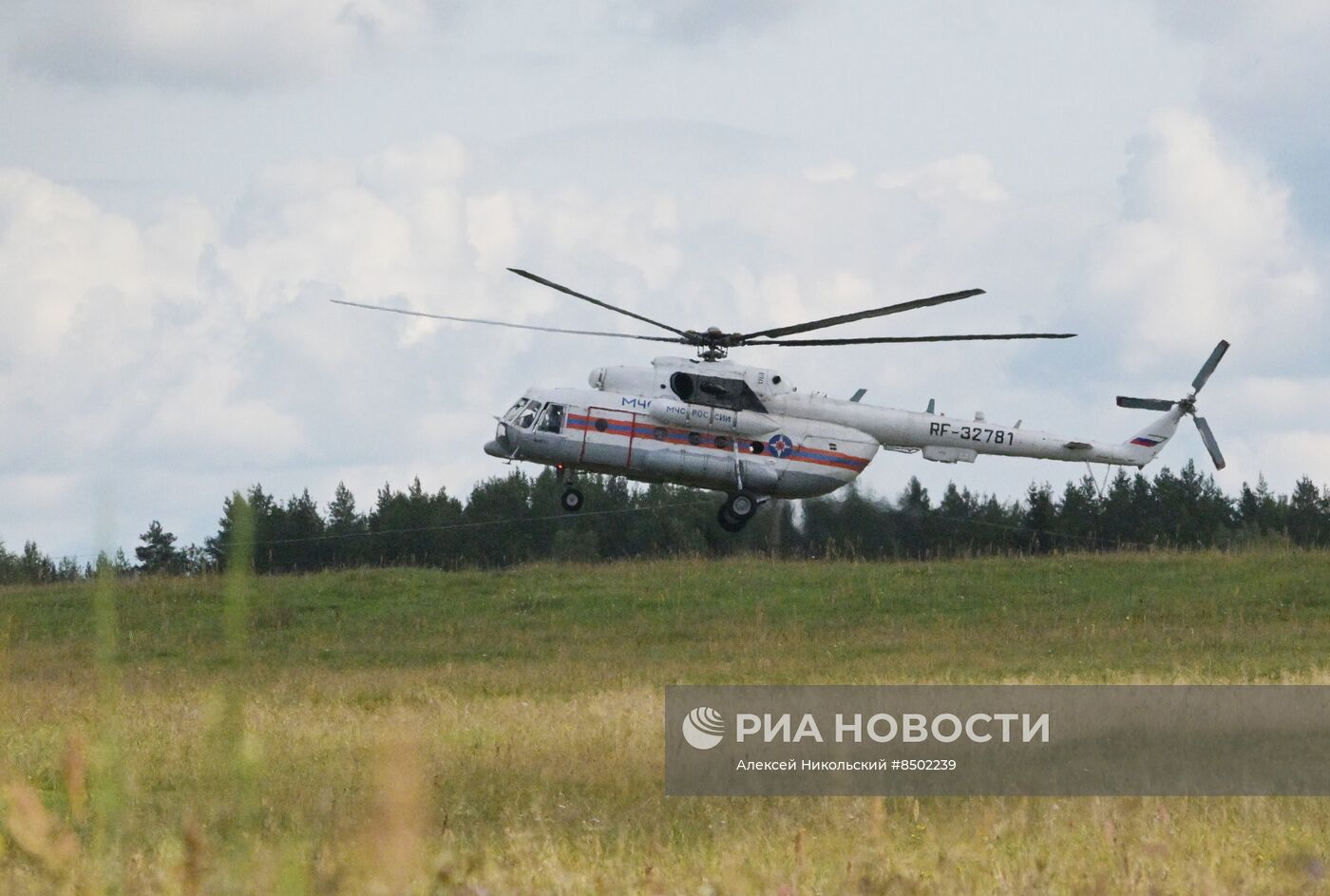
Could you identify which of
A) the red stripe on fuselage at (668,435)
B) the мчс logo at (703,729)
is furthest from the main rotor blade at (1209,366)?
the мчс logo at (703,729)

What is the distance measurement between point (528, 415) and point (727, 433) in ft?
10.6

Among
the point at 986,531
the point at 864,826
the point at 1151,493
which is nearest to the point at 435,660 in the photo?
the point at 864,826

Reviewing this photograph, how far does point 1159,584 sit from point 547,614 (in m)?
13.5

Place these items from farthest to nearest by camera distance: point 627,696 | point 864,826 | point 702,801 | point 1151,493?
1. point 1151,493
2. point 627,696
3. point 702,801
4. point 864,826

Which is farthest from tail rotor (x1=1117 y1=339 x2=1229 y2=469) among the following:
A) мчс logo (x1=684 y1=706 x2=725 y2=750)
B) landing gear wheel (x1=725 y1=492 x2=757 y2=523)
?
мчс logo (x1=684 y1=706 x2=725 y2=750)

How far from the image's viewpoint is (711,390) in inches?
1022

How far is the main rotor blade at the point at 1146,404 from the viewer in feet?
93.6

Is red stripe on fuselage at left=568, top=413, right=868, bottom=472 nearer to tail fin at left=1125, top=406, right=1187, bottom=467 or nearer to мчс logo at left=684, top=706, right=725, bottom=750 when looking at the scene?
tail fin at left=1125, top=406, right=1187, bottom=467

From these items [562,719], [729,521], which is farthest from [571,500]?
[562,719]

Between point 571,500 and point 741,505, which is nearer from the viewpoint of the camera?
point 571,500

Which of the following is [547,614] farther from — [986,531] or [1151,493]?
[1151,493]

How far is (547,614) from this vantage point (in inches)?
1369

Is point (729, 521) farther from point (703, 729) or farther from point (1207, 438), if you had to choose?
point (703, 729)

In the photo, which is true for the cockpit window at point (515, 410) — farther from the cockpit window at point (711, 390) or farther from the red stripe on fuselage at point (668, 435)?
the cockpit window at point (711, 390)
